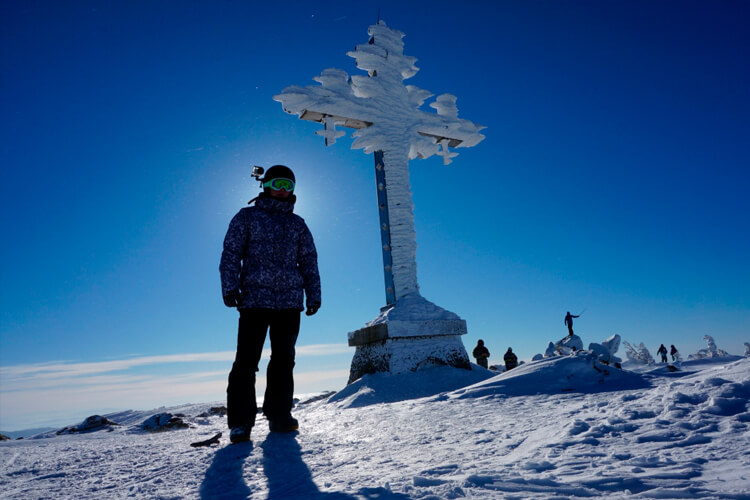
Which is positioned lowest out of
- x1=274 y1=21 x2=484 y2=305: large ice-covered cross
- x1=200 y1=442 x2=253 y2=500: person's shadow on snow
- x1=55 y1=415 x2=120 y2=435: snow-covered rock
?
x1=55 y1=415 x2=120 y2=435: snow-covered rock

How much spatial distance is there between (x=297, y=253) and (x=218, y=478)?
1.93m

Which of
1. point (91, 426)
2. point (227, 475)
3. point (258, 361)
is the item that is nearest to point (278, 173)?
point (258, 361)

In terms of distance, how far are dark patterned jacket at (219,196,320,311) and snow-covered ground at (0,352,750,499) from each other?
40.7 inches

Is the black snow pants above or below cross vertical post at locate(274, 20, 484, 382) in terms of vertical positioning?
below

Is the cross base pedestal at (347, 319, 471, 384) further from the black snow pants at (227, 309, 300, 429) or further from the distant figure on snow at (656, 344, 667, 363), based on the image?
the distant figure on snow at (656, 344, 667, 363)

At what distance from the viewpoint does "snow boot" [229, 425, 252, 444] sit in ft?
10.2

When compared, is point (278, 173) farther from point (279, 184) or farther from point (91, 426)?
point (91, 426)

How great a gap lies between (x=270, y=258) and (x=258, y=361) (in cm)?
79

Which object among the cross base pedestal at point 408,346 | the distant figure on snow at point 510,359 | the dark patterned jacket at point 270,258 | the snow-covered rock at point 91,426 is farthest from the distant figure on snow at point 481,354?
the snow-covered rock at point 91,426

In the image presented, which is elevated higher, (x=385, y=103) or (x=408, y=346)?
(x=385, y=103)

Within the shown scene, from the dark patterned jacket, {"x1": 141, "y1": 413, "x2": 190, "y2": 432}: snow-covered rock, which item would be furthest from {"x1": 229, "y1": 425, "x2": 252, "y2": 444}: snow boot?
{"x1": 141, "y1": 413, "x2": 190, "y2": 432}: snow-covered rock

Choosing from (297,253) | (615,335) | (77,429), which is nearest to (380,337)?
(297,253)

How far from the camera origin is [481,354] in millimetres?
8883

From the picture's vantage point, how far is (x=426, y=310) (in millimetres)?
6930
